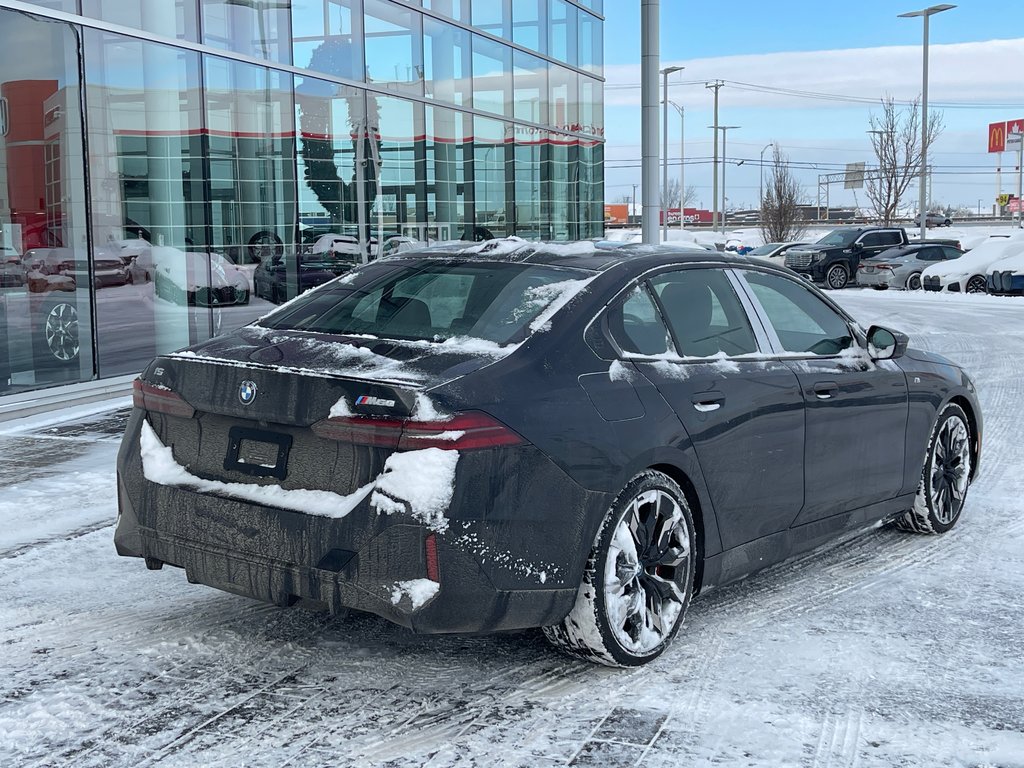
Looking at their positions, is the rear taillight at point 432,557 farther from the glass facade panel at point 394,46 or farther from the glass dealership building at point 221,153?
the glass facade panel at point 394,46

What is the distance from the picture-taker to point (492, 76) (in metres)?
20.8

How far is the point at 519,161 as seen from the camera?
2180 centimetres

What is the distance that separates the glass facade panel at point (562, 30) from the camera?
22969 millimetres

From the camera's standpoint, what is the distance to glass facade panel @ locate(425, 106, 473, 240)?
740 inches

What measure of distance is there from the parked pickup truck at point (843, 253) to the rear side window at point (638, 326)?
101 feet

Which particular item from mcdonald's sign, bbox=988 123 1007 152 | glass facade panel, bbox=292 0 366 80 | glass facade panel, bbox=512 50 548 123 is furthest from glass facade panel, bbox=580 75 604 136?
mcdonald's sign, bbox=988 123 1007 152

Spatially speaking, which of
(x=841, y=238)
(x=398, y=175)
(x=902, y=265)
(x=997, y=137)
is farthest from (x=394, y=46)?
(x=997, y=137)

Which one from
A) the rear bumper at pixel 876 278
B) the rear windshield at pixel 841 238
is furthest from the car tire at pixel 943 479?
the rear windshield at pixel 841 238

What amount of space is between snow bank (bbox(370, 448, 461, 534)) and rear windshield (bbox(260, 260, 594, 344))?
64cm

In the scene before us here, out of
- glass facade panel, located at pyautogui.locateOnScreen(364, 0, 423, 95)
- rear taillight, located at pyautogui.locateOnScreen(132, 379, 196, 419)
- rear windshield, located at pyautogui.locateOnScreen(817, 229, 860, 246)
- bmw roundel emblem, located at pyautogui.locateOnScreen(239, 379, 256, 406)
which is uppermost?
glass facade panel, located at pyautogui.locateOnScreen(364, 0, 423, 95)

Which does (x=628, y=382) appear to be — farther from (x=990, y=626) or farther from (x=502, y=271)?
(x=990, y=626)

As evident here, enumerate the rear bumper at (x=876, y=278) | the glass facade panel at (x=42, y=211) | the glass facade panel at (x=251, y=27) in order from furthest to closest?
the rear bumper at (x=876, y=278) < the glass facade panel at (x=251, y=27) < the glass facade panel at (x=42, y=211)

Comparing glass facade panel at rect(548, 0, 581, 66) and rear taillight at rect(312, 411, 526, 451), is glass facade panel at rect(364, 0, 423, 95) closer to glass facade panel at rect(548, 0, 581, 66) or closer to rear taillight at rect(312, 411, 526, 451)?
glass facade panel at rect(548, 0, 581, 66)

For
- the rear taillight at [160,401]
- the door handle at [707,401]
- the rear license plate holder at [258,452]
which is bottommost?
the rear license plate holder at [258,452]
